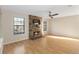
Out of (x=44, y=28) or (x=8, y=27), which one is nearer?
(x=8, y=27)

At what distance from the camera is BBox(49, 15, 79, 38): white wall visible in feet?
22.3

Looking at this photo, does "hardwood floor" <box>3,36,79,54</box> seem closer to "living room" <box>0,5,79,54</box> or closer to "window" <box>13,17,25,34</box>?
"living room" <box>0,5,79,54</box>

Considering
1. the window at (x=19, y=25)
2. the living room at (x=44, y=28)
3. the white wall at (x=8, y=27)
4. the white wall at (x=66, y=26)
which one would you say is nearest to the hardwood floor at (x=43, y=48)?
the living room at (x=44, y=28)

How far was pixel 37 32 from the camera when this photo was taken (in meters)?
7.80

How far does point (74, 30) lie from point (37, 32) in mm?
2744

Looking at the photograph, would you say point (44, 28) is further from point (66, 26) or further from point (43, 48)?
point (43, 48)

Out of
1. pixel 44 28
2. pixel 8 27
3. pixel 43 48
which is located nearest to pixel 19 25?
pixel 8 27

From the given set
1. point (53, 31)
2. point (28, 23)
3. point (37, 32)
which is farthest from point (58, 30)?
point (28, 23)

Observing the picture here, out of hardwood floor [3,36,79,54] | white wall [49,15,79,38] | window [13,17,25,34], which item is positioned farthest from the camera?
white wall [49,15,79,38]

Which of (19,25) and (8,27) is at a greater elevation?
(19,25)

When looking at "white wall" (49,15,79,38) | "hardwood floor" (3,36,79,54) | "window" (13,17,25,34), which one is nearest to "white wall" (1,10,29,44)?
"window" (13,17,25,34)

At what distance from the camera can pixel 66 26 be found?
7.03 metres

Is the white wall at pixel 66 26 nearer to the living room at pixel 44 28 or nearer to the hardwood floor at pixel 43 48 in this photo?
the living room at pixel 44 28

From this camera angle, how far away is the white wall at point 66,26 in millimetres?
6784
